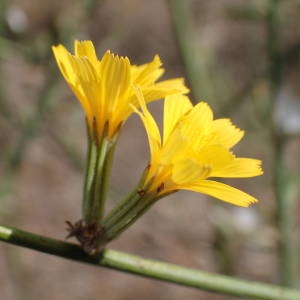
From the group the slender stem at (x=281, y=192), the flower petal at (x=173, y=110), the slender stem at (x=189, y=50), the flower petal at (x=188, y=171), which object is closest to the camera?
the flower petal at (x=188, y=171)

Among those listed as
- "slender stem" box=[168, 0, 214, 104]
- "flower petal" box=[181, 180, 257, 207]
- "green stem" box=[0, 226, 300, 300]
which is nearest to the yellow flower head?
"flower petal" box=[181, 180, 257, 207]

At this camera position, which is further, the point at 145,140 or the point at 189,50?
the point at 145,140

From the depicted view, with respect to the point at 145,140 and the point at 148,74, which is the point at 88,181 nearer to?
the point at 148,74

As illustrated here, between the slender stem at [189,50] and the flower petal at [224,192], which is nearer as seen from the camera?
the flower petal at [224,192]

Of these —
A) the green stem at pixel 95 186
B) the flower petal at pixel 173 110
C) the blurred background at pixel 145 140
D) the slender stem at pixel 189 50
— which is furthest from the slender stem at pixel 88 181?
the slender stem at pixel 189 50

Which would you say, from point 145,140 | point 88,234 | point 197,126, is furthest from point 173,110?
point 145,140

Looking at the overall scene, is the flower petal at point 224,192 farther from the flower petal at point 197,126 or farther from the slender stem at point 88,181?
the slender stem at point 88,181
